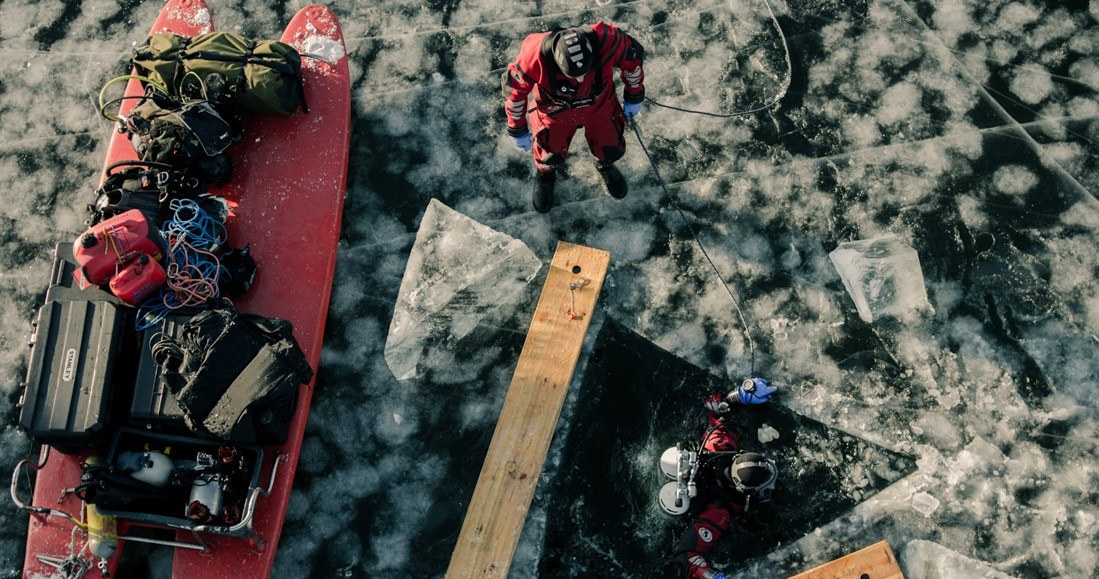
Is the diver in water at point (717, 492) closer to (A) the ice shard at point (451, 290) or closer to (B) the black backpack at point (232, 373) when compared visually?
(A) the ice shard at point (451, 290)

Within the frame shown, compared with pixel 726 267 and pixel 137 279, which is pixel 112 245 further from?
pixel 726 267

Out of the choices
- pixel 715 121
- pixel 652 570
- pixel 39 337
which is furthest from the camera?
pixel 715 121

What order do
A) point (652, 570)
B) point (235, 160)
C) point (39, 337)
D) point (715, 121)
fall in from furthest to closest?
point (715, 121) → point (235, 160) → point (652, 570) → point (39, 337)

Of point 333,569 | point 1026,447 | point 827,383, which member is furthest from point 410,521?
point 1026,447

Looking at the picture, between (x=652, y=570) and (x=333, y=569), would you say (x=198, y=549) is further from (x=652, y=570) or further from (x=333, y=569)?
(x=652, y=570)

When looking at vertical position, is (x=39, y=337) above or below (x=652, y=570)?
above

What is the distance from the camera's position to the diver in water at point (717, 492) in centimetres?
448

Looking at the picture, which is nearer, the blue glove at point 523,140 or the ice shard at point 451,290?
the blue glove at point 523,140

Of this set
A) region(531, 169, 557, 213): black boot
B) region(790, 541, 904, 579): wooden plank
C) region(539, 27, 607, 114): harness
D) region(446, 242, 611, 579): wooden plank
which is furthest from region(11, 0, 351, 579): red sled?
region(790, 541, 904, 579): wooden plank

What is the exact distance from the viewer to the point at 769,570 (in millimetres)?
4676

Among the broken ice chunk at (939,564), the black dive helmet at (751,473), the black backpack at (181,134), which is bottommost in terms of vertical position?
the broken ice chunk at (939,564)

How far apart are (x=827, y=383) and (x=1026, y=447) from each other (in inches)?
45.7

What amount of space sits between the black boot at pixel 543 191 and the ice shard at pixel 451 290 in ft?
0.86

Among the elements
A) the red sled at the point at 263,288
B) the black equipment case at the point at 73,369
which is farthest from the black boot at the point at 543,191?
the black equipment case at the point at 73,369
